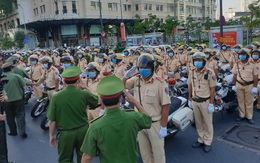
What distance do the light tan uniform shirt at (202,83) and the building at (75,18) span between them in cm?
3101

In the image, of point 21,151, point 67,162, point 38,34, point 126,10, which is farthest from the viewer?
point 126,10

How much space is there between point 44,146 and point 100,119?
372cm

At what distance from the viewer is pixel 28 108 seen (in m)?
8.48

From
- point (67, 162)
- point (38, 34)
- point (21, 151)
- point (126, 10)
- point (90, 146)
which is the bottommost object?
point (21, 151)

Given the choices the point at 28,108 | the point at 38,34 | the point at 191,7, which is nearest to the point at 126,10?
the point at 38,34

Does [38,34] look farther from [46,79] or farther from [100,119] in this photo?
[100,119]

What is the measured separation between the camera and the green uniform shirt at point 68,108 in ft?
10.6

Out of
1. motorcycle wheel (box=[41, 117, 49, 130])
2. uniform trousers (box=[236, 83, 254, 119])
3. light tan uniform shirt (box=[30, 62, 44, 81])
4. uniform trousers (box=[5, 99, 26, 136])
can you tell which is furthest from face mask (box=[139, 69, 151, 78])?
light tan uniform shirt (box=[30, 62, 44, 81])

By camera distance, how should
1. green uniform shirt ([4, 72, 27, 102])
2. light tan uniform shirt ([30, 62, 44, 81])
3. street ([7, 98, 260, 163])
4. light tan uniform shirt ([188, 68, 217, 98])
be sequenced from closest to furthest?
1. street ([7, 98, 260, 163])
2. light tan uniform shirt ([188, 68, 217, 98])
3. green uniform shirt ([4, 72, 27, 102])
4. light tan uniform shirt ([30, 62, 44, 81])

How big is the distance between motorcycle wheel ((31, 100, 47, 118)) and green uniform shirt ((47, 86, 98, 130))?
3998 mm

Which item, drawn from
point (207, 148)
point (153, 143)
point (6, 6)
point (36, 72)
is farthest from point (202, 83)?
point (6, 6)

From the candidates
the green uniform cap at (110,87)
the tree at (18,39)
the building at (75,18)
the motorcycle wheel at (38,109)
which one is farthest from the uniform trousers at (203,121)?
the tree at (18,39)

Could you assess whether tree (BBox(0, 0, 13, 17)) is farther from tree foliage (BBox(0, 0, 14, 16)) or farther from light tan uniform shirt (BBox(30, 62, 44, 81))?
light tan uniform shirt (BBox(30, 62, 44, 81))

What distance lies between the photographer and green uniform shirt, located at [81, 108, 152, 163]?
2.09 metres
